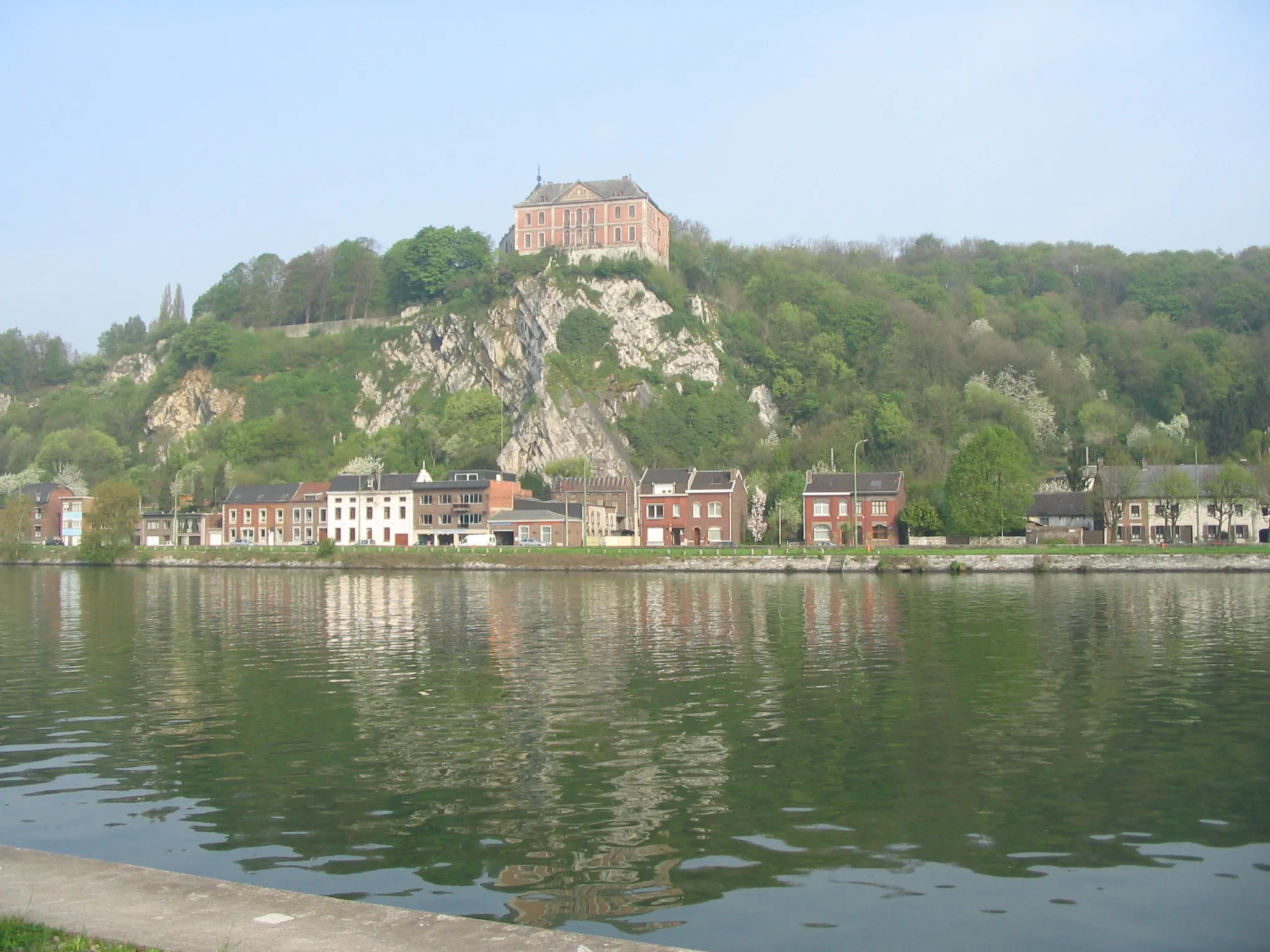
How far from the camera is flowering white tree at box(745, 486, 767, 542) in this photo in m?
104

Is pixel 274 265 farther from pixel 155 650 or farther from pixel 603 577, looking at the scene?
pixel 155 650

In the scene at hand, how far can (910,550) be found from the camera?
81.9m

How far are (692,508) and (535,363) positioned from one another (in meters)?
36.3

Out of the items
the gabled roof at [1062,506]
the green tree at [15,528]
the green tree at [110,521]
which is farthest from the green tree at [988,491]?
the green tree at [15,528]

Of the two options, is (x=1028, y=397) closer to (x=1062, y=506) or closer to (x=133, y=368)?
(x=1062, y=506)

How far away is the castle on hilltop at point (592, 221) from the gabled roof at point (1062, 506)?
62.8 meters

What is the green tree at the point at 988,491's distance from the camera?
86.7 m

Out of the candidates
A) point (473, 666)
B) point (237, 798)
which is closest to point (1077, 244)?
point (473, 666)

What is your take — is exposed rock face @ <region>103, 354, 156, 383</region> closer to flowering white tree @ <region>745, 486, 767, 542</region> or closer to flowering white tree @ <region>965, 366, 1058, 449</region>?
flowering white tree @ <region>745, 486, 767, 542</region>

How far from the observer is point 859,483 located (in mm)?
98438

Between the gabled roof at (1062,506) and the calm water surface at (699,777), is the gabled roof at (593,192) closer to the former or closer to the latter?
the gabled roof at (1062,506)

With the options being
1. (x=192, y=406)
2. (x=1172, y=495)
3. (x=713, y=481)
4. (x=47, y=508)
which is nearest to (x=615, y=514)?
(x=713, y=481)

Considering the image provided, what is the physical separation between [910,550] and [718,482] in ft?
80.2

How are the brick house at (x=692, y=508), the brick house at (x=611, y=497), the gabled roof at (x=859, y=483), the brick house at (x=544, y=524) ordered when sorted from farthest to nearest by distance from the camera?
1. the brick house at (x=611, y=497)
2. the brick house at (x=692, y=508)
3. the brick house at (x=544, y=524)
4. the gabled roof at (x=859, y=483)
